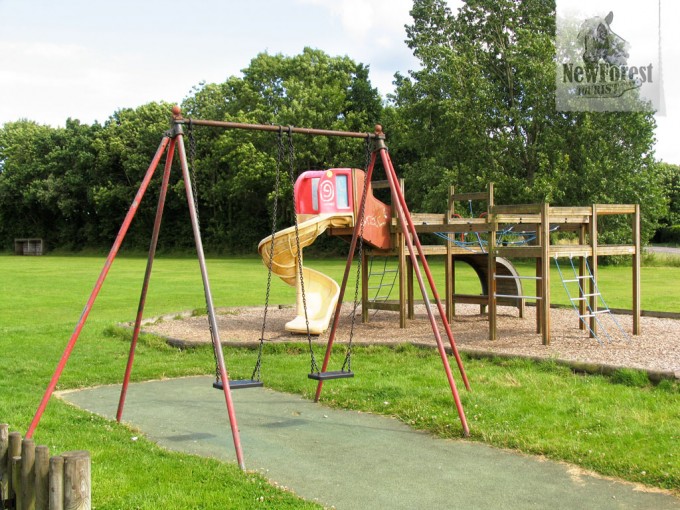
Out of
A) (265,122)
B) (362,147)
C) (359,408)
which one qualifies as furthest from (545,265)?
(265,122)

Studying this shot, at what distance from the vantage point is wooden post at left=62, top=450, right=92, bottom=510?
3.84 metres

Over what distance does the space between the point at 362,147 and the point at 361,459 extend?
1588 inches

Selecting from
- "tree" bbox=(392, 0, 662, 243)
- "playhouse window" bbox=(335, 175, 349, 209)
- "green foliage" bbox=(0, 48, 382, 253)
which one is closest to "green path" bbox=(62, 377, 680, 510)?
"playhouse window" bbox=(335, 175, 349, 209)

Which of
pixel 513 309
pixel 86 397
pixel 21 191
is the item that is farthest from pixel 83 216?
pixel 86 397

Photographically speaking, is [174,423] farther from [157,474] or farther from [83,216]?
[83,216]

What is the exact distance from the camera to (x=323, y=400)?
8.12 meters

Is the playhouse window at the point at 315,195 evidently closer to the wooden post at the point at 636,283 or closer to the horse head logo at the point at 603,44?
the wooden post at the point at 636,283

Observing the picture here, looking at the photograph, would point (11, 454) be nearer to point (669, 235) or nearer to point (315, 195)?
point (315, 195)

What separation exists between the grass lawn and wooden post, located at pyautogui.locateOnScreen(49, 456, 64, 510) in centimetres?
91

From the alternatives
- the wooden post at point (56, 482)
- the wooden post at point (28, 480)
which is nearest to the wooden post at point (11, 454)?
the wooden post at point (28, 480)

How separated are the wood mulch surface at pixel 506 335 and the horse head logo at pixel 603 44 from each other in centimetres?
2240

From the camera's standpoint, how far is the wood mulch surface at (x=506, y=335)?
9.80 meters

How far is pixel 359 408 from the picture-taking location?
25.4 ft

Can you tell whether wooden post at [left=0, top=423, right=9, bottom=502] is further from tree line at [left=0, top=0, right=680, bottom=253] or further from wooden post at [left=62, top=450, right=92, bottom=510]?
tree line at [left=0, top=0, right=680, bottom=253]
